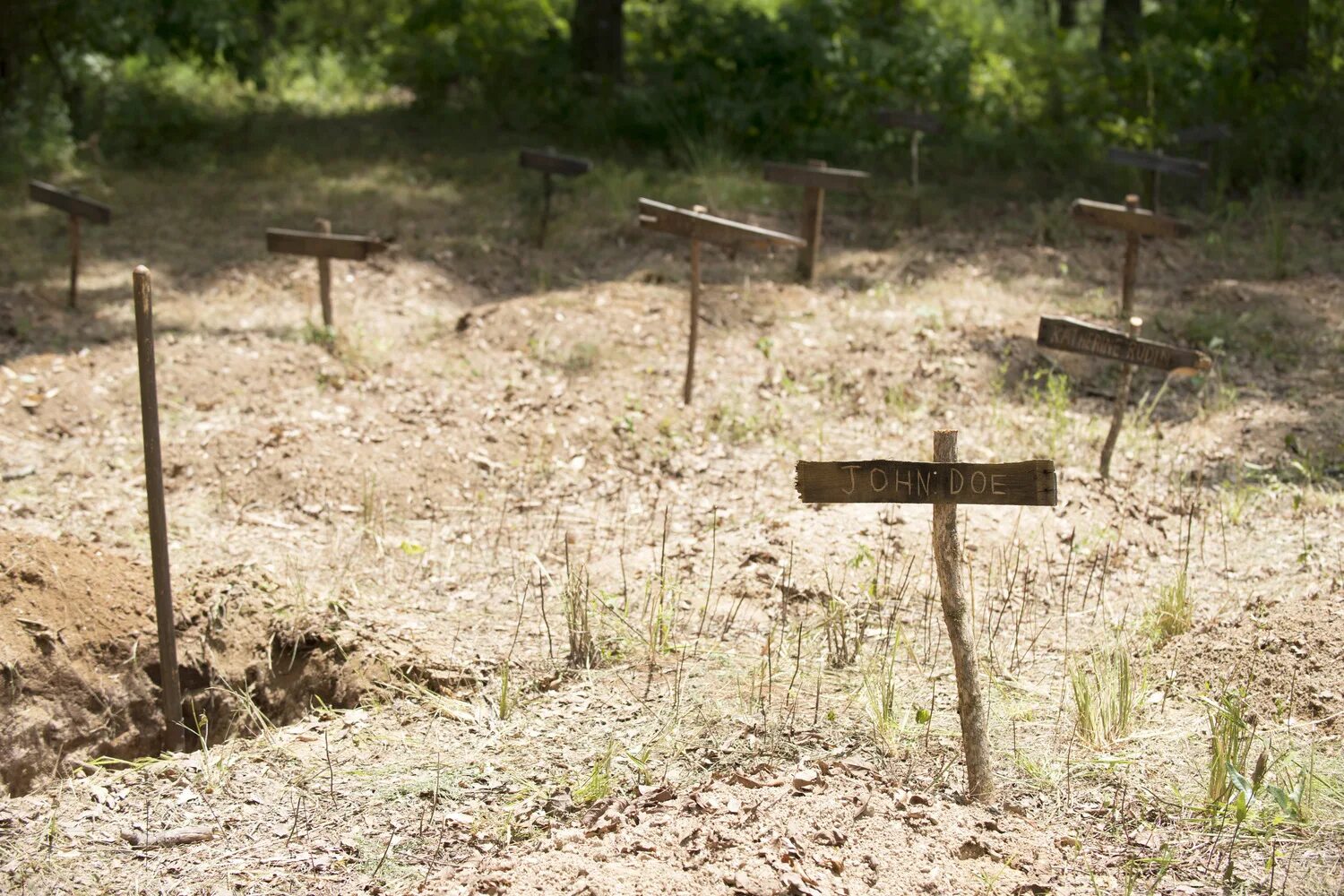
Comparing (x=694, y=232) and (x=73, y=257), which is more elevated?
(x=694, y=232)

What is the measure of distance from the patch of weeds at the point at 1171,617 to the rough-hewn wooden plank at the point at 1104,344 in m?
1.24

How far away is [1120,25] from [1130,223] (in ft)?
24.4

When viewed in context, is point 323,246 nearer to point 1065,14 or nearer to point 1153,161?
point 1153,161

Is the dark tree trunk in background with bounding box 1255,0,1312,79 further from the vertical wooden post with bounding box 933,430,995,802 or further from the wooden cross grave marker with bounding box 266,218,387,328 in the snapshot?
the vertical wooden post with bounding box 933,430,995,802

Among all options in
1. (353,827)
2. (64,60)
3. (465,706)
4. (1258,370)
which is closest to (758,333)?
(1258,370)

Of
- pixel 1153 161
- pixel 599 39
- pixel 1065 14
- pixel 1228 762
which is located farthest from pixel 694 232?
pixel 1065 14

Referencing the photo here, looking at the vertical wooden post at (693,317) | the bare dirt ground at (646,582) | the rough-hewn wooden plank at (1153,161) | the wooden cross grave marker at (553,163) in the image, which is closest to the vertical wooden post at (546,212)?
the wooden cross grave marker at (553,163)

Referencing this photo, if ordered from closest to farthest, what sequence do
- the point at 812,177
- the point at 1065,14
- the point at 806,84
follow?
the point at 812,177 → the point at 806,84 → the point at 1065,14

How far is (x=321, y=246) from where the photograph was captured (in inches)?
329

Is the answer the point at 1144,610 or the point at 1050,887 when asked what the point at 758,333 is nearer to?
the point at 1144,610

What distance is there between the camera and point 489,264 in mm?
10750

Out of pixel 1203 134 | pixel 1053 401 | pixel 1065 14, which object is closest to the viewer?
pixel 1053 401

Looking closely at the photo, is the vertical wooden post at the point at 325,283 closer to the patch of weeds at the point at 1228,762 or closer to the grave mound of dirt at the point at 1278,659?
the grave mound of dirt at the point at 1278,659

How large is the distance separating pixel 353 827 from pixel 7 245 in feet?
27.3
